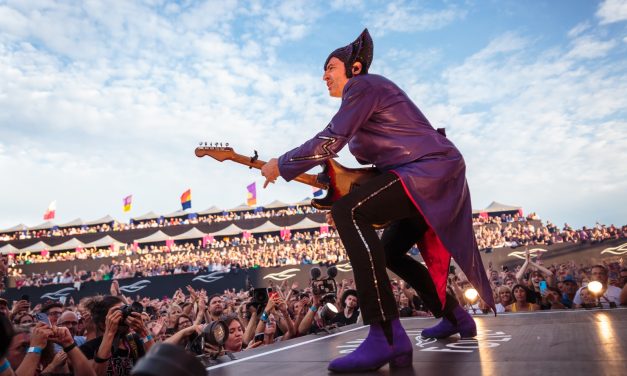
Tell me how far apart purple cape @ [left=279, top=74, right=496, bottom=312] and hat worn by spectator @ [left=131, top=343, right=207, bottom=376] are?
1110 mm

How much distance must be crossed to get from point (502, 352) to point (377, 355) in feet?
1.84

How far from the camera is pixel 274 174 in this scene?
6.46 feet

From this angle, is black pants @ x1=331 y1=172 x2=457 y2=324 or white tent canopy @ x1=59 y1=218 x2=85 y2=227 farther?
white tent canopy @ x1=59 y1=218 x2=85 y2=227

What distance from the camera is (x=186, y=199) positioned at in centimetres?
3256

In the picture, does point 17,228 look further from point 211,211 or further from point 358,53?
point 358,53

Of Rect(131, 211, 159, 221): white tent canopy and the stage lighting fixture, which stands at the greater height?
Rect(131, 211, 159, 221): white tent canopy

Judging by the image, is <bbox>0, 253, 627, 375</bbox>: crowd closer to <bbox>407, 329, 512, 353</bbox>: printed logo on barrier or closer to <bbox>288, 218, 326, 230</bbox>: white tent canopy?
<bbox>407, 329, 512, 353</bbox>: printed logo on barrier

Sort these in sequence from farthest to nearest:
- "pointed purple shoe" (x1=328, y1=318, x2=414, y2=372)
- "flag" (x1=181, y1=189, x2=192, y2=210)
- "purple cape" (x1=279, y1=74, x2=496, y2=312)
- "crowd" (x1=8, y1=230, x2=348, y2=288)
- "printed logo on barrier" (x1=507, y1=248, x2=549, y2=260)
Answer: "flag" (x1=181, y1=189, x2=192, y2=210), "crowd" (x1=8, y1=230, x2=348, y2=288), "printed logo on barrier" (x1=507, y1=248, x2=549, y2=260), "purple cape" (x1=279, y1=74, x2=496, y2=312), "pointed purple shoe" (x1=328, y1=318, x2=414, y2=372)

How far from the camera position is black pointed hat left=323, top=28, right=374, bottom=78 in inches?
→ 87.2

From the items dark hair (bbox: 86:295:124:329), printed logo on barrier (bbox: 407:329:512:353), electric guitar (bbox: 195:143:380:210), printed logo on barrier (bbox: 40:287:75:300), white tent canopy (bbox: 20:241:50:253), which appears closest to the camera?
printed logo on barrier (bbox: 407:329:512:353)

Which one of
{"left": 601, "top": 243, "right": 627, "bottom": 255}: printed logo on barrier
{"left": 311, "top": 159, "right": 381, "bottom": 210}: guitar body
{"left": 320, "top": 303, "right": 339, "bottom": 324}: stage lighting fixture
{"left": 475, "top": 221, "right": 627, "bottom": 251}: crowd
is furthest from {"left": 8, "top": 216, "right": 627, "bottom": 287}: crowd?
{"left": 311, "top": 159, "right": 381, "bottom": 210}: guitar body

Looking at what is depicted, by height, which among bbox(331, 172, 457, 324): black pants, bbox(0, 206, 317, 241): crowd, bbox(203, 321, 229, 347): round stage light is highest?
bbox(0, 206, 317, 241): crowd

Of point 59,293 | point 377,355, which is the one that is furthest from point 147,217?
point 377,355

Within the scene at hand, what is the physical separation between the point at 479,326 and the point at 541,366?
1.44 metres
